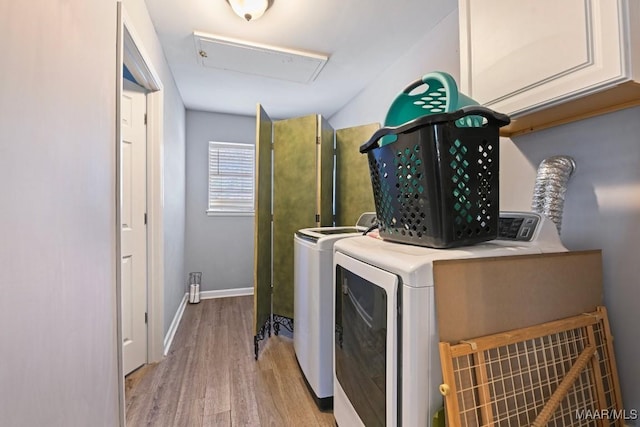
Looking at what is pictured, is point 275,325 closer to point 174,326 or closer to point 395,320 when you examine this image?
point 174,326

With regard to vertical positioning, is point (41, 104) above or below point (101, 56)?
below

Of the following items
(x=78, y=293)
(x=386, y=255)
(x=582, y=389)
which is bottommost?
(x=582, y=389)

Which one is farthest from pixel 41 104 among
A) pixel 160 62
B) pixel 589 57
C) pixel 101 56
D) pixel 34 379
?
pixel 160 62

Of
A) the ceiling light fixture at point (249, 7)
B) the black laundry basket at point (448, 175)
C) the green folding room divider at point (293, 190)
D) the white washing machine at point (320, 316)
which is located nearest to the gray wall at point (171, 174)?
the ceiling light fixture at point (249, 7)

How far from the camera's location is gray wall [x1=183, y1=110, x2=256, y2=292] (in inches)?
150

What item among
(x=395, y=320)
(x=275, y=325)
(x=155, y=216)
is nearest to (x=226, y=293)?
(x=275, y=325)

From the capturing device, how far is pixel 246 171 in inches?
161

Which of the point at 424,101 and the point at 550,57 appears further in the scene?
the point at 424,101

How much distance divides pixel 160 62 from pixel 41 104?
178 centimetres

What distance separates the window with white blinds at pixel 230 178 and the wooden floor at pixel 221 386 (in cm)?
175

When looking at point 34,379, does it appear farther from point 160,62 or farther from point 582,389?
point 160,62

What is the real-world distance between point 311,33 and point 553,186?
6.03 ft

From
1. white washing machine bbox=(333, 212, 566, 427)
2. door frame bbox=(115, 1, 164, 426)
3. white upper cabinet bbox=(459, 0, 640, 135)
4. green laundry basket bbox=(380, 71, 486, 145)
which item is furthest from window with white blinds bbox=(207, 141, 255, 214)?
white upper cabinet bbox=(459, 0, 640, 135)

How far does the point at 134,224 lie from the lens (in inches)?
83.0
